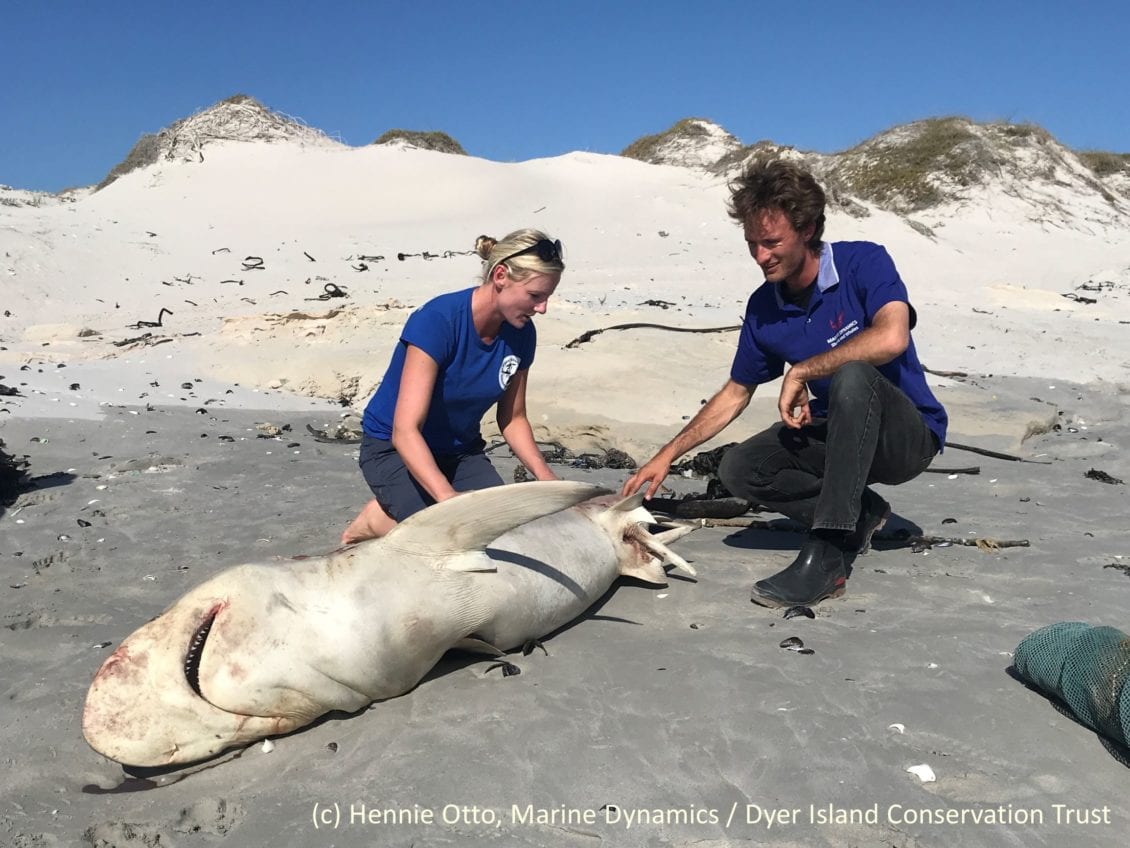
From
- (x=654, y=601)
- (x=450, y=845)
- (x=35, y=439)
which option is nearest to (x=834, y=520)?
(x=654, y=601)

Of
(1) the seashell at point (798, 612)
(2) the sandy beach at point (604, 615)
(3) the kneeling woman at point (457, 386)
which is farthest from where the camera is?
(3) the kneeling woman at point (457, 386)

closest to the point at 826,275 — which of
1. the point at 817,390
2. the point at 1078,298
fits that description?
the point at 817,390

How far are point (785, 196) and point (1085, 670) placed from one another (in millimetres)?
2221

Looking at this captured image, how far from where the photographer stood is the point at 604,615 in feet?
13.0

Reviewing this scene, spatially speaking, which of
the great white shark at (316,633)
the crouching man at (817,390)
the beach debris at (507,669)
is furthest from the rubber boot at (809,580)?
the beach debris at (507,669)

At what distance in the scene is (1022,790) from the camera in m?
2.55

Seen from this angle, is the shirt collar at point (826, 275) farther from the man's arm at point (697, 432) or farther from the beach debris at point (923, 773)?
the beach debris at point (923, 773)

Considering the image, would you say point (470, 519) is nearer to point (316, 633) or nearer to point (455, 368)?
point (316, 633)

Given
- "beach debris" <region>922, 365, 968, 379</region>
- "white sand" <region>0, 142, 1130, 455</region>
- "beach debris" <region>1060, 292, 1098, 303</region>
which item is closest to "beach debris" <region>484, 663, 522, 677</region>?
"white sand" <region>0, 142, 1130, 455</region>

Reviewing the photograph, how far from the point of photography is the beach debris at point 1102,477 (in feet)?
20.0

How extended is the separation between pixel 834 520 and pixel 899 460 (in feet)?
1.67

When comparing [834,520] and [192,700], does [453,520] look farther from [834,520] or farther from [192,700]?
[834,520]

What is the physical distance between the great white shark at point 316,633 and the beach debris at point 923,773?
4.49ft

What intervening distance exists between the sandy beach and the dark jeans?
35 cm
